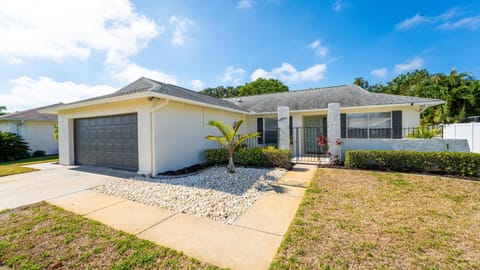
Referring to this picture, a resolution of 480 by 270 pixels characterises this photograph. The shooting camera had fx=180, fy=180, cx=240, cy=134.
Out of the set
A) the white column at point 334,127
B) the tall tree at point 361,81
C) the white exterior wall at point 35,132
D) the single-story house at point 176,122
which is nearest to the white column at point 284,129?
the single-story house at point 176,122

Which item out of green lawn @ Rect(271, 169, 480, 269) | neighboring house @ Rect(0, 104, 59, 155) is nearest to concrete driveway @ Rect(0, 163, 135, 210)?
green lawn @ Rect(271, 169, 480, 269)

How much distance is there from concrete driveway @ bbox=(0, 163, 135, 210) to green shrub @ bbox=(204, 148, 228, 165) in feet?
9.83

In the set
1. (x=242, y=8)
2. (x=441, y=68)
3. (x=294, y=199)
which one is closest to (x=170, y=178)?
(x=294, y=199)

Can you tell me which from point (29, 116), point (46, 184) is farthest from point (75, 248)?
point (29, 116)

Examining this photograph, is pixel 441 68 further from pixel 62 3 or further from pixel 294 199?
pixel 62 3

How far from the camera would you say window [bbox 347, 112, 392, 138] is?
9742mm

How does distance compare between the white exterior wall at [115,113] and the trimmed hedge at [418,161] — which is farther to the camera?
the white exterior wall at [115,113]

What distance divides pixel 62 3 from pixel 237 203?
320 inches

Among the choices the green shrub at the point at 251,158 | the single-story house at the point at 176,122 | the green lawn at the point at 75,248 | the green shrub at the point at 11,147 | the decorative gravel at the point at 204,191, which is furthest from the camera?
the green shrub at the point at 11,147

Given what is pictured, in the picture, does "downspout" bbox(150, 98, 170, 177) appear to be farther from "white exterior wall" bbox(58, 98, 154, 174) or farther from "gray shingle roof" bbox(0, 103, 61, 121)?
"gray shingle roof" bbox(0, 103, 61, 121)

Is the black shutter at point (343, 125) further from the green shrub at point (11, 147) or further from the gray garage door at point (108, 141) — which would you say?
the green shrub at point (11, 147)

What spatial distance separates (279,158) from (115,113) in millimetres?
6865

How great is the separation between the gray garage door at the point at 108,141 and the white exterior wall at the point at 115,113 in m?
0.23

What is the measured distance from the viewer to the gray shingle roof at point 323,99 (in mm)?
9625
